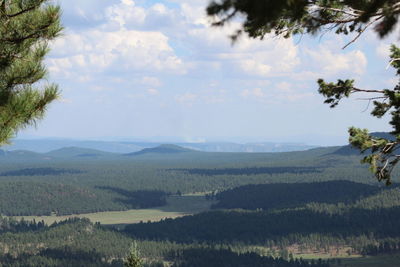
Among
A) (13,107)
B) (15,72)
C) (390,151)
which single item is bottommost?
(390,151)

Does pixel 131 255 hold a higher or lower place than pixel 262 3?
lower

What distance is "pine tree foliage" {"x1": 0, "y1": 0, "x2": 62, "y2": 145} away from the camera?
116ft

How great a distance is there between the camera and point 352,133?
141ft

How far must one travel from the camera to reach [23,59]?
36.9 m

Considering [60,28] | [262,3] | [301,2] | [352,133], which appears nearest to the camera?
[262,3]

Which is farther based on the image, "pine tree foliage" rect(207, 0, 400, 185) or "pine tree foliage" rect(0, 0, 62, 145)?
"pine tree foliage" rect(0, 0, 62, 145)

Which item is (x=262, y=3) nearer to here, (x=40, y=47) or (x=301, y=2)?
(x=301, y=2)

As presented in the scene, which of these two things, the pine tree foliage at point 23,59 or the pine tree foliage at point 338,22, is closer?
the pine tree foliage at point 338,22

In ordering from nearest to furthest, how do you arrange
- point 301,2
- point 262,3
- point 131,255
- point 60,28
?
point 262,3 → point 301,2 → point 60,28 → point 131,255

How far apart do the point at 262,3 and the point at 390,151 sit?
21.8 meters

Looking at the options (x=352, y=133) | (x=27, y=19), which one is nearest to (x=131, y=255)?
(x=352, y=133)

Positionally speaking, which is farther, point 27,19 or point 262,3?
point 27,19

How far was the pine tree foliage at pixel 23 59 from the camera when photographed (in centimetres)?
3528

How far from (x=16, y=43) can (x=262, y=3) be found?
20.4 m
